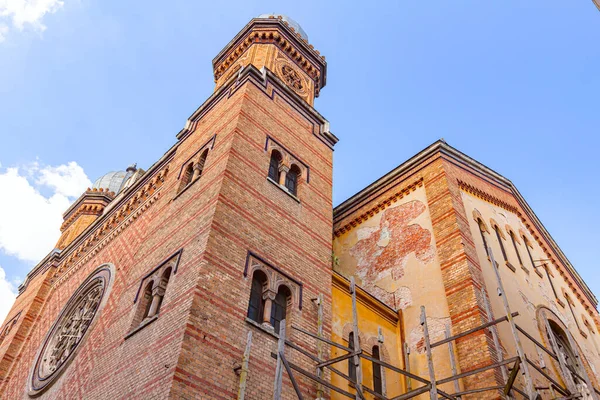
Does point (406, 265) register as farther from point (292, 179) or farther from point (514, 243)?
point (514, 243)

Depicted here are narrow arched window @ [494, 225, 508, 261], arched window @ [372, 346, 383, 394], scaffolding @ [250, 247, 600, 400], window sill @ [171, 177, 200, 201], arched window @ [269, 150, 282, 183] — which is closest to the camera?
scaffolding @ [250, 247, 600, 400]

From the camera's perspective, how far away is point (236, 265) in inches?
339

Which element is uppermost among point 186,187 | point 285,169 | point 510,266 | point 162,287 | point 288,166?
point 288,166

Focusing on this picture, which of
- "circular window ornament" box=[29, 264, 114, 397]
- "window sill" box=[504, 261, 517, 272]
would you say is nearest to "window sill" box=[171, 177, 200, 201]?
"circular window ornament" box=[29, 264, 114, 397]

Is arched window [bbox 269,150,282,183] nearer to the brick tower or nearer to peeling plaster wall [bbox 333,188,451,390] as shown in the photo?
the brick tower

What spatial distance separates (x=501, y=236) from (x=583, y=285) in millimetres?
5586

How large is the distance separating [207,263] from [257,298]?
47.4 inches

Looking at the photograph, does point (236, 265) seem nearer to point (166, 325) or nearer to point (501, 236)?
point (166, 325)

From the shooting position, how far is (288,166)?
11648mm

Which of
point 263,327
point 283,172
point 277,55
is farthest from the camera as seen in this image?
point 277,55

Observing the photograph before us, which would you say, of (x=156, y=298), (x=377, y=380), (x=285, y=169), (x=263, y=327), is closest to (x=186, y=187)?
(x=285, y=169)

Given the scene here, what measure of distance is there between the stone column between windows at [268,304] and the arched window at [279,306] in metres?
0.18

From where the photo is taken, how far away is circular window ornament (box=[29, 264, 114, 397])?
1118cm

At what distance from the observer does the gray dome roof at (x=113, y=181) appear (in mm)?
22500
